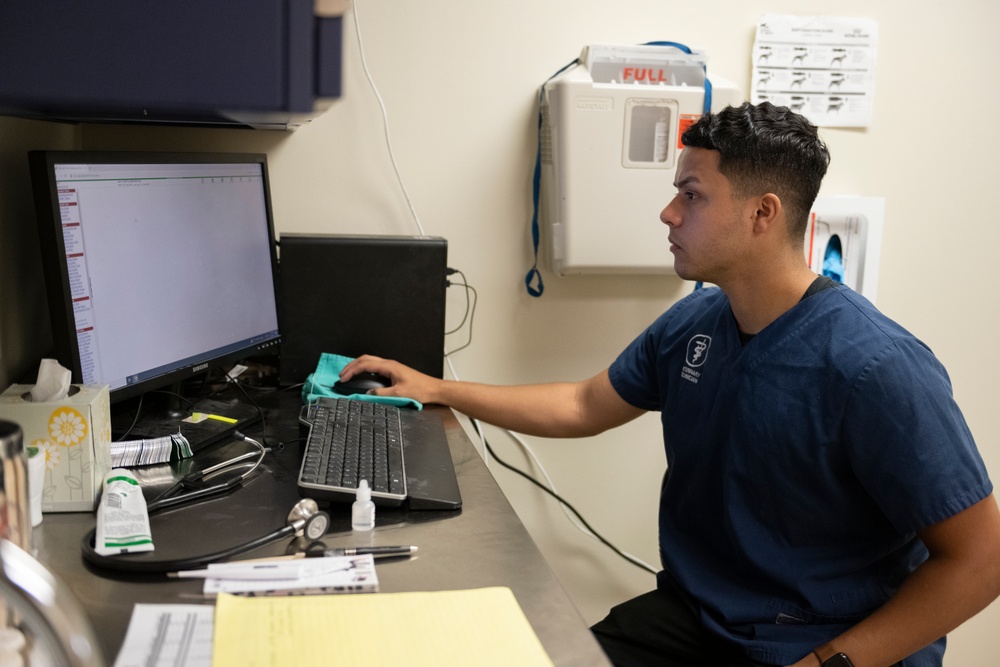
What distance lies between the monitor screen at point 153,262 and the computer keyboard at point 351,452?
0.79 feet

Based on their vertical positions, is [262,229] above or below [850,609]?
above

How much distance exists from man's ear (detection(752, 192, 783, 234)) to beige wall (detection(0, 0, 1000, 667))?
0.45m

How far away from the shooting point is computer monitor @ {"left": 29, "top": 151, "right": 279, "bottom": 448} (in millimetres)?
1103

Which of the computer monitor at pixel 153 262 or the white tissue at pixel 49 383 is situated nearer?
the white tissue at pixel 49 383

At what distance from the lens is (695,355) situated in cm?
146

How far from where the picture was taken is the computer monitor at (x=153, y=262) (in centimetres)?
110

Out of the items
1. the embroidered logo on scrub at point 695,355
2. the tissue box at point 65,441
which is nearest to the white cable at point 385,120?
the embroidered logo on scrub at point 695,355

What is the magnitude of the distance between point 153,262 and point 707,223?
0.86 metres

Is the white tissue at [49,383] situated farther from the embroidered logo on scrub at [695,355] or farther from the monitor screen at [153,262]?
the embroidered logo on scrub at [695,355]

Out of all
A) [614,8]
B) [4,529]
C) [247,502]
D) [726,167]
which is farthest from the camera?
[614,8]

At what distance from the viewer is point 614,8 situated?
185 cm

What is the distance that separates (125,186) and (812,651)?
1168 millimetres

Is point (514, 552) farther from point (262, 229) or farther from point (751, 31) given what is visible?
point (751, 31)

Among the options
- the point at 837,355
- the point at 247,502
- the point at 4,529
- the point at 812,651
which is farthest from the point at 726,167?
the point at 4,529
